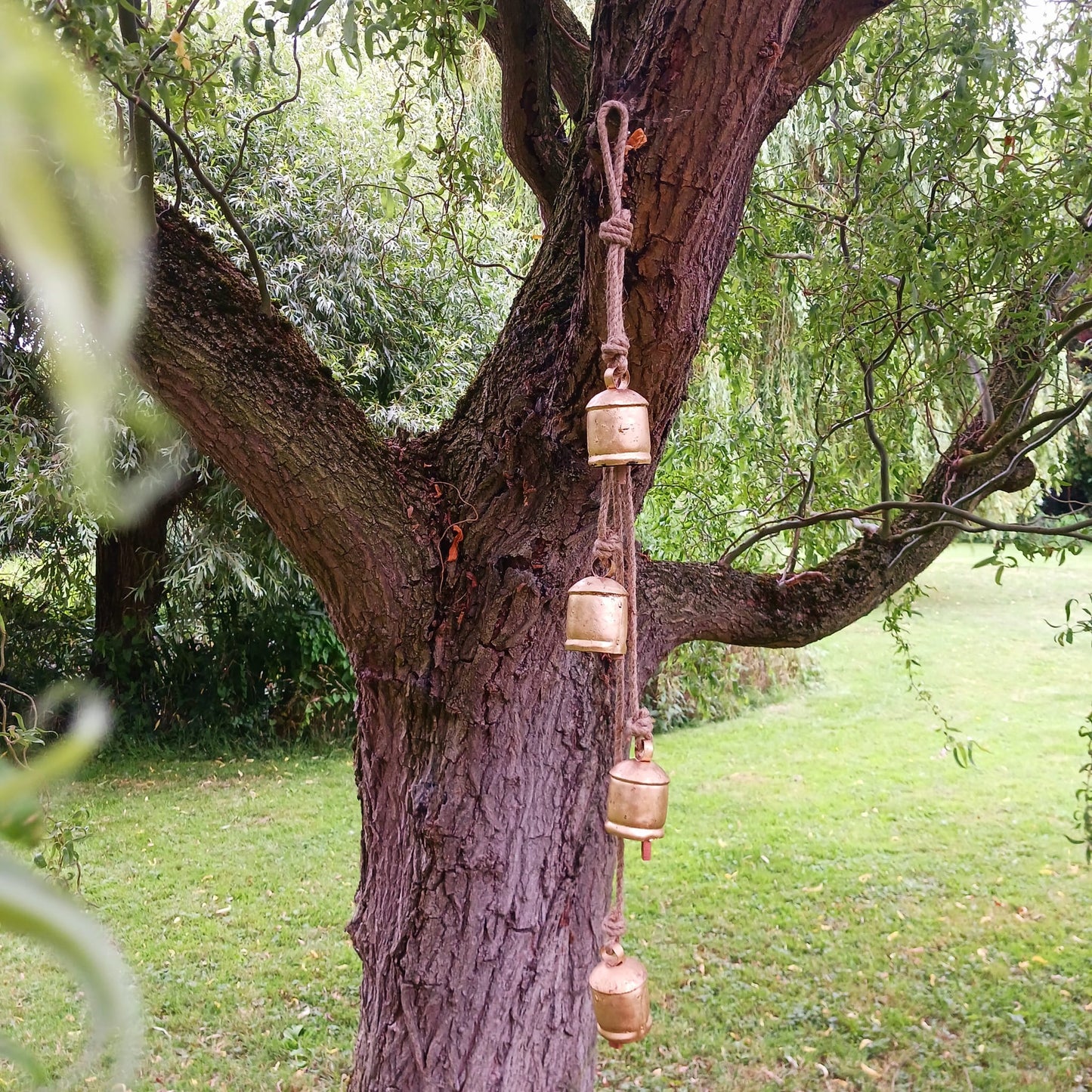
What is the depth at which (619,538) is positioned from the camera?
1237 millimetres

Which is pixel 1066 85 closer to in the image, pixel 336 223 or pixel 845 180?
pixel 845 180

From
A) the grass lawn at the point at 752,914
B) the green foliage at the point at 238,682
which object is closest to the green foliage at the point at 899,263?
the grass lawn at the point at 752,914

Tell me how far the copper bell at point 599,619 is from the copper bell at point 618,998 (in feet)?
1.35

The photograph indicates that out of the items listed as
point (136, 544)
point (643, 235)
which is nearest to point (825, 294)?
point (643, 235)

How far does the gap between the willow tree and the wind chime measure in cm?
44

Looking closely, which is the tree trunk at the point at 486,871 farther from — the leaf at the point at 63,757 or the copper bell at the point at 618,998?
the leaf at the point at 63,757

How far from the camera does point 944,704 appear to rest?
353 inches

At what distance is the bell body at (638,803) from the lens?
3.69 ft

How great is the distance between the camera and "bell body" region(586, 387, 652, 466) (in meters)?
1.18

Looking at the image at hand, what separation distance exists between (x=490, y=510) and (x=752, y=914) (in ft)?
12.9

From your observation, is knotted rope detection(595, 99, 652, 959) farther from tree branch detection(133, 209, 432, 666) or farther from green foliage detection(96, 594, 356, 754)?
green foliage detection(96, 594, 356, 754)

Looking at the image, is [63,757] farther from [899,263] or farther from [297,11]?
[899,263]

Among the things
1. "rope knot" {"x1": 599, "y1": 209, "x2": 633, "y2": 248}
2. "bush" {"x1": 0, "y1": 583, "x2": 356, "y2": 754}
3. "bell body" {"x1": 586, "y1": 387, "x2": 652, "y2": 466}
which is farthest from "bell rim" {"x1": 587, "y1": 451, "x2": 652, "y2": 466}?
"bush" {"x1": 0, "y1": 583, "x2": 356, "y2": 754}

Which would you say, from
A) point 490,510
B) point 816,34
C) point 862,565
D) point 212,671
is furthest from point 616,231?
point 212,671
